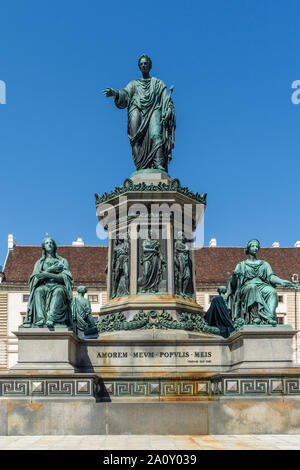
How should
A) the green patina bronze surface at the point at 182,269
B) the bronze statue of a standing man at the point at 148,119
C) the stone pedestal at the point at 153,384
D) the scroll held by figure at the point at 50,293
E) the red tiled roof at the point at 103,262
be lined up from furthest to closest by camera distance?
the red tiled roof at the point at 103,262 < the bronze statue of a standing man at the point at 148,119 < the green patina bronze surface at the point at 182,269 < the scroll held by figure at the point at 50,293 < the stone pedestal at the point at 153,384

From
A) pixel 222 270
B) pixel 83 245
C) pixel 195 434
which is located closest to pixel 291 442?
pixel 195 434

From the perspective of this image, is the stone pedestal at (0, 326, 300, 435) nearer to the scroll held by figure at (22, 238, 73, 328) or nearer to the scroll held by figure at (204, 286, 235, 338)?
the scroll held by figure at (22, 238, 73, 328)

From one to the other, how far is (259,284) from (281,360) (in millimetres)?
2136

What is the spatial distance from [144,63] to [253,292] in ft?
27.2

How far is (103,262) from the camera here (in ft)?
240

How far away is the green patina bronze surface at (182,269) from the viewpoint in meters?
19.7

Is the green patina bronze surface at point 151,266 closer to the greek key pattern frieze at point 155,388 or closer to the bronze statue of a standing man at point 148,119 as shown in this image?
the bronze statue of a standing man at point 148,119

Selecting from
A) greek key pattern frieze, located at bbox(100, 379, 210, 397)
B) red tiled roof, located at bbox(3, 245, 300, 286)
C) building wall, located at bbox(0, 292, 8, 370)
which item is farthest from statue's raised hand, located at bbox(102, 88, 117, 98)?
building wall, located at bbox(0, 292, 8, 370)

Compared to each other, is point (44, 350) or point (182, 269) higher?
point (182, 269)

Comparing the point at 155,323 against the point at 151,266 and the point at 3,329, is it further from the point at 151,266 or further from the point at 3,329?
the point at 3,329

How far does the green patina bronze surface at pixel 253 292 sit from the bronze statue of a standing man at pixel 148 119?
4.44m

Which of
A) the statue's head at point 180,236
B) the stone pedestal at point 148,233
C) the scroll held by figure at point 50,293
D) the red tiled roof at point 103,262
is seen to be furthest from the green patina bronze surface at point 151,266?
the red tiled roof at point 103,262

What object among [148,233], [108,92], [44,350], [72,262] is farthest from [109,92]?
[72,262]
